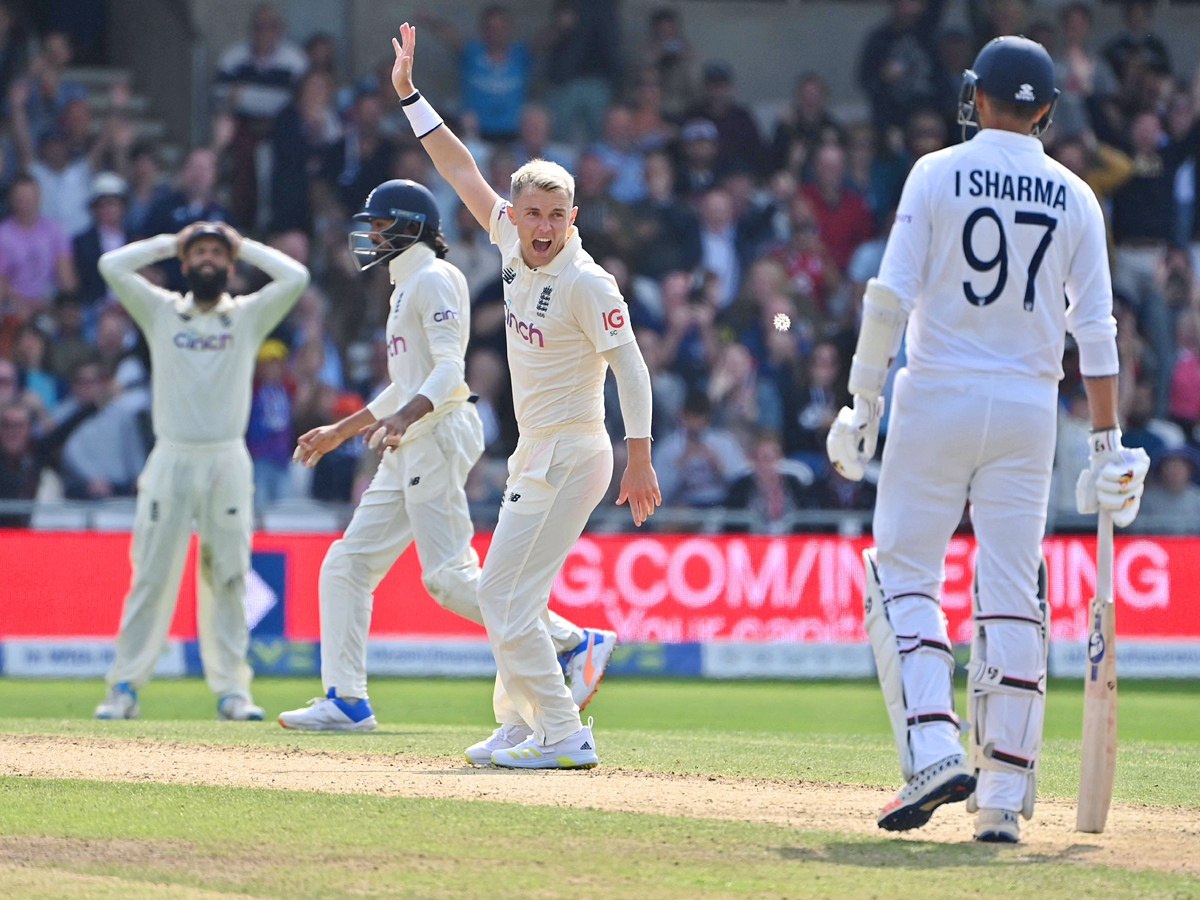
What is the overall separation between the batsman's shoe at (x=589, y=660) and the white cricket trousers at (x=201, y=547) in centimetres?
318

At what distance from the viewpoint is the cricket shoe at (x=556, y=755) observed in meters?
7.72

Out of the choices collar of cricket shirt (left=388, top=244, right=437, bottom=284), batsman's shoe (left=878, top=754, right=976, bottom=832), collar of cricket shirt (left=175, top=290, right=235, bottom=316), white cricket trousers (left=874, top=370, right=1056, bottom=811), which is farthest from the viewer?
collar of cricket shirt (left=175, top=290, right=235, bottom=316)

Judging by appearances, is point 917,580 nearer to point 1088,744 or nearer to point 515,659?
Answer: point 1088,744

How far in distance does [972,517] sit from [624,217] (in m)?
12.8

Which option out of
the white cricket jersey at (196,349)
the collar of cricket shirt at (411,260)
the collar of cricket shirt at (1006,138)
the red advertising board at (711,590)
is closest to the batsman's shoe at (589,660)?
the collar of cricket shirt at (411,260)

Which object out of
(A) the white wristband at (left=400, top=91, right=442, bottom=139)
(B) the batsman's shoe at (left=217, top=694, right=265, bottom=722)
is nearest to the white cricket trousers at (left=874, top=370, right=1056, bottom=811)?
(A) the white wristband at (left=400, top=91, right=442, bottom=139)

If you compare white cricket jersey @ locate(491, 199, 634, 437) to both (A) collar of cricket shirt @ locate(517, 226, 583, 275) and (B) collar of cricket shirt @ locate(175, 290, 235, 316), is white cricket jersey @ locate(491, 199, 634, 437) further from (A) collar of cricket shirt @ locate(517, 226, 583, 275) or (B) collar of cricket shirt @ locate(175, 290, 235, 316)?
(B) collar of cricket shirt @ locate(175, 290, 235, 316)

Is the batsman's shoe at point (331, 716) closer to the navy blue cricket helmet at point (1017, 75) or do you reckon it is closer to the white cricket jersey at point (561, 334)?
the white cricket jersey at point (561, 334)

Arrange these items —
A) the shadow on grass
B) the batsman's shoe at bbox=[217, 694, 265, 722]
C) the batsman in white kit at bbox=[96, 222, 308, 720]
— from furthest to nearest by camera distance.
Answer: the batsman in white kit at bbox=[96, 222, 308, 720] < the batsman's shoe at bbox=[217, 694, 265, 722] < the shadow on grass

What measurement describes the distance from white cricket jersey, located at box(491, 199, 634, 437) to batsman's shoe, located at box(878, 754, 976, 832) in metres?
2.36

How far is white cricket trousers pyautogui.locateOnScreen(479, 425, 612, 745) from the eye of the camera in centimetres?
756

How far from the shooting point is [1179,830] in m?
6.32

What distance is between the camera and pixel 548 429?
762 cm

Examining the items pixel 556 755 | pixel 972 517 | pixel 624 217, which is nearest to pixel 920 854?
pixel 972 517
